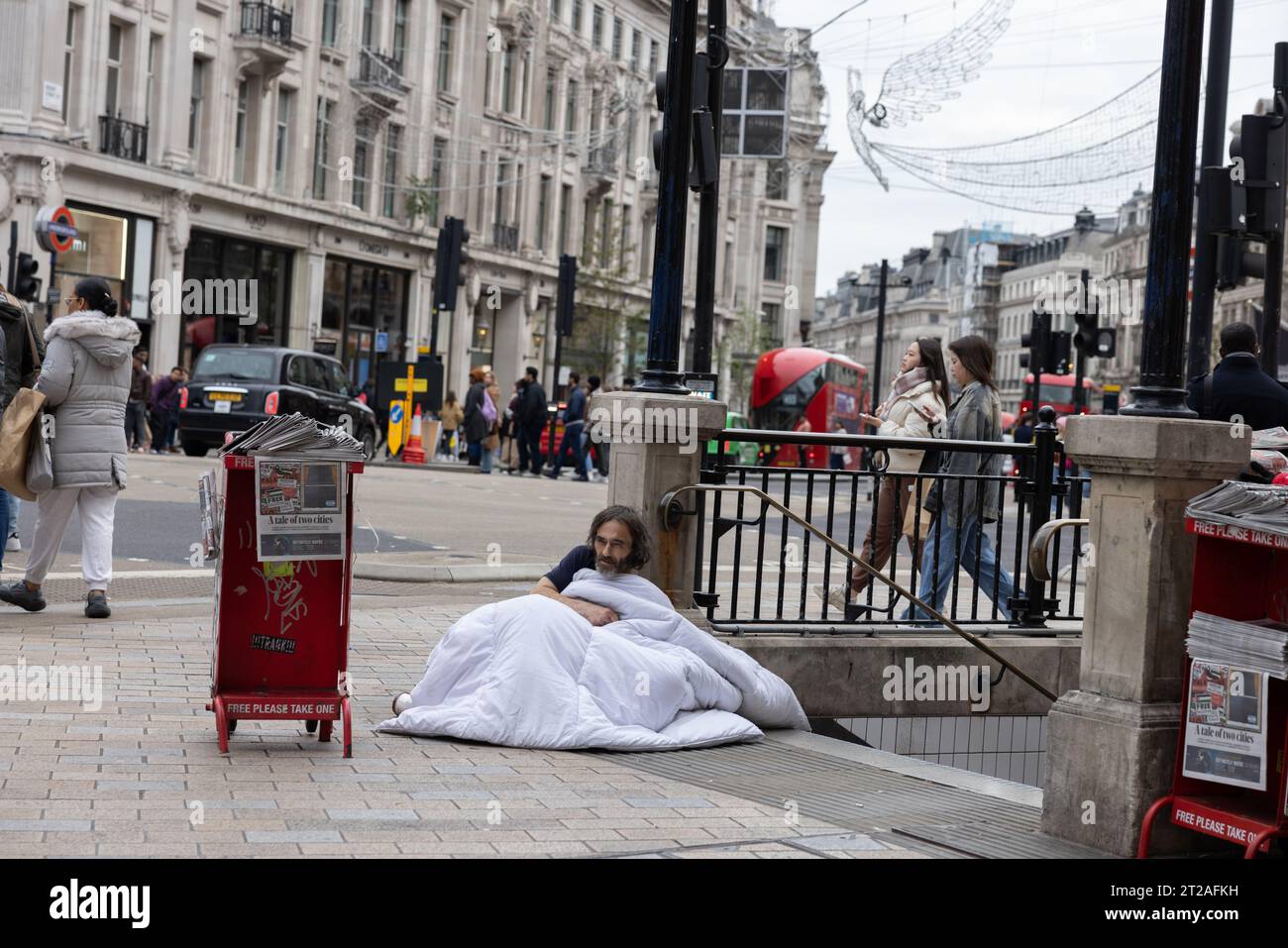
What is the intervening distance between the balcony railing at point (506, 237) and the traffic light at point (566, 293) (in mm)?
16774

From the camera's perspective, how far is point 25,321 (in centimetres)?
1030

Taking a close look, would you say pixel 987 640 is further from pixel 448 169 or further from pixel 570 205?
pixel 570 205

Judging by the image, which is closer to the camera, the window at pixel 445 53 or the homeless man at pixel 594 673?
the homeless man at pixel 594 673

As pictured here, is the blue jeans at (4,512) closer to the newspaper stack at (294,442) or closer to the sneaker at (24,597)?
the sneaker at (24,597)

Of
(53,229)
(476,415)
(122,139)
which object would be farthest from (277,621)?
(122,139)

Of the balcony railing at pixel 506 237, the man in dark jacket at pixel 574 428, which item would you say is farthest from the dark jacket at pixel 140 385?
the balcony railing at pixel 506 237

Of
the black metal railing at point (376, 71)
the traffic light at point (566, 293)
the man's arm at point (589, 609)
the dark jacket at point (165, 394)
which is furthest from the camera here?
the black metal railing at point (376, 71)

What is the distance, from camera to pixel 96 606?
31.7 feet

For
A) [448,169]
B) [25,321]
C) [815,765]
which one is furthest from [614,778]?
[448,169]

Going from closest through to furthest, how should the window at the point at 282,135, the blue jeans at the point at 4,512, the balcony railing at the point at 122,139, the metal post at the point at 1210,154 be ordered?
1. the blue jeans at the point at 4,512
2. the metal post at the point at 1210,154
3. the balcony railing at the point at 122,139
4. the window at the point at 282,135

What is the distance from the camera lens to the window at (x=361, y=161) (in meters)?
44.7

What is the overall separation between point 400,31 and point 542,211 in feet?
35.9

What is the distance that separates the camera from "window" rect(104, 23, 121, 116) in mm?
34688
